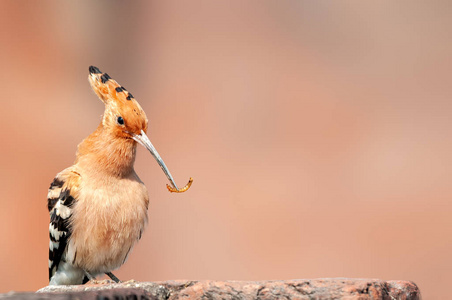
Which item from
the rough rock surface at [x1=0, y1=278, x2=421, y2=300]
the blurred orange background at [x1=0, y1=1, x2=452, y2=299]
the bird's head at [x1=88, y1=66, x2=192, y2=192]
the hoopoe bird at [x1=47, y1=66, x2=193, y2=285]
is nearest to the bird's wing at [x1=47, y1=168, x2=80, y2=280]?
the hoopoe bird at [x1=47, y1=66, x2=193, y2=285]

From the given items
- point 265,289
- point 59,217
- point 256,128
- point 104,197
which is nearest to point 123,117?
point 104,197

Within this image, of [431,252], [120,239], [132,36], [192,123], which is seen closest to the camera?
[120,239]

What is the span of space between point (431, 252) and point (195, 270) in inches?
67.8

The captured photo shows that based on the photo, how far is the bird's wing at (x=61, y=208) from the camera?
184 centimetres

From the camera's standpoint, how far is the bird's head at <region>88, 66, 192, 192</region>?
1.82m

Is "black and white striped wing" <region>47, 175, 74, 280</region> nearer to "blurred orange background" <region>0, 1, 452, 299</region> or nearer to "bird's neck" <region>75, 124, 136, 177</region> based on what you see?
"bird's neck" <region>75, 124, 136, 177</region>

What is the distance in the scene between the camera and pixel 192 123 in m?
5.14

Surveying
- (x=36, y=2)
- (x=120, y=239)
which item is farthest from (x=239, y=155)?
(x=120, y=239)

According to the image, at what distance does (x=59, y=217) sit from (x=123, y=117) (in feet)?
1.14

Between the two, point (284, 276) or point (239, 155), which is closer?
point (284, 276)

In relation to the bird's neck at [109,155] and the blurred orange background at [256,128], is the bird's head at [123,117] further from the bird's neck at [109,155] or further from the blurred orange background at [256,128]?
the blurred orange background at [256,128]

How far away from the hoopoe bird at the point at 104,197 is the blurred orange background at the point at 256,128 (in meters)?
2.88

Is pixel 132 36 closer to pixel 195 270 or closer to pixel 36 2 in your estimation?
pixel 36 2

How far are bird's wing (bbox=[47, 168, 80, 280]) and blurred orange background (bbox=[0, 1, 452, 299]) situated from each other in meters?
2.88
